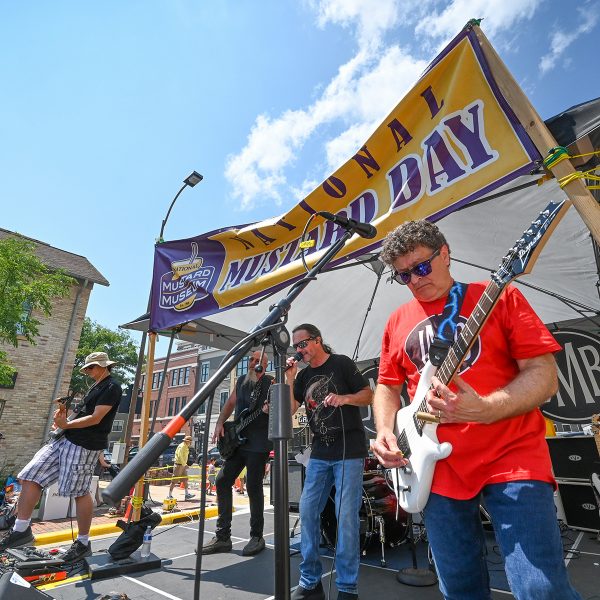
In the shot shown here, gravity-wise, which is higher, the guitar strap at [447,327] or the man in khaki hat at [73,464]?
the guitar strap at [447,327]

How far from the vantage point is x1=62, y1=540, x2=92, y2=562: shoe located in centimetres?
380

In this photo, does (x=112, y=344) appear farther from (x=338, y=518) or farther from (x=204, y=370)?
(x=338, y=518)

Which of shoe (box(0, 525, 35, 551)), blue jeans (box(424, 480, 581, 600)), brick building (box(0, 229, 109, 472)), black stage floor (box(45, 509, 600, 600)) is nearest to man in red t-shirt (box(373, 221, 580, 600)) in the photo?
blue jeans (box(424, 480, 581, 600))

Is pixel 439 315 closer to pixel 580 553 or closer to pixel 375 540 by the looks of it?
pixel 375 540

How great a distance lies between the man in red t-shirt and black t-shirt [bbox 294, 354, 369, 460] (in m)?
1.40

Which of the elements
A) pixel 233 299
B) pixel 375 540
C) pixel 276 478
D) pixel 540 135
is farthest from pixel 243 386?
pixel 540 135

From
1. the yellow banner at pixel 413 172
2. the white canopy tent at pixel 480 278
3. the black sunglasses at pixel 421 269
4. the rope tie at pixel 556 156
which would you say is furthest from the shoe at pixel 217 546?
the rope tie at pixel 556 156

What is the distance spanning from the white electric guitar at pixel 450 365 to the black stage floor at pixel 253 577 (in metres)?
2.21

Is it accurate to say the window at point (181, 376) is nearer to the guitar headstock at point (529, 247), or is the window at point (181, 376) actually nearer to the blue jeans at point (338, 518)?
the blue jeans at point (338, 518)

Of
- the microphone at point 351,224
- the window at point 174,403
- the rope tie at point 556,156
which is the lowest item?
the microphone at point 351,224

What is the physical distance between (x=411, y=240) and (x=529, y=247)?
569 mm

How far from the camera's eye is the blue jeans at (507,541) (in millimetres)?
1280

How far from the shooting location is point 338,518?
2.95 meters

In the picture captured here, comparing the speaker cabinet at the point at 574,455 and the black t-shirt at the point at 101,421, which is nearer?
the black t-shirt at the point at 101,421
